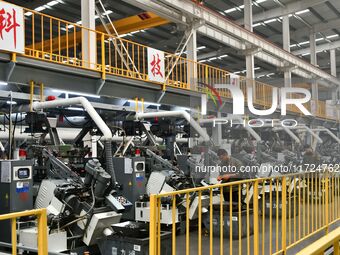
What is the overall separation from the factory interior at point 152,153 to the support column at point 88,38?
1.2 inches

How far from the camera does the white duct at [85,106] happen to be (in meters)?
6.75

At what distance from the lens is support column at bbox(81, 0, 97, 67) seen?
8961 mm

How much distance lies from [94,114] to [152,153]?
2.67 m

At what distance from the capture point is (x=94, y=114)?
6.97m

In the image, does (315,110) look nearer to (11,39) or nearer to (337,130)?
(337,130)

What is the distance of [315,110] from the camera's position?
53.5 feet

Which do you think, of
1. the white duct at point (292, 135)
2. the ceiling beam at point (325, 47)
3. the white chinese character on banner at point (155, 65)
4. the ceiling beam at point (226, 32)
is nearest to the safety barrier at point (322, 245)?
the white chinese character on banner at point (155, 65)

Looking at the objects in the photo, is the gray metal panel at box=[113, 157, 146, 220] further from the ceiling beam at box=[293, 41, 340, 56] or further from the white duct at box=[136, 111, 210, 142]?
the ceiling beam at box=[293, 41, 340, 56]

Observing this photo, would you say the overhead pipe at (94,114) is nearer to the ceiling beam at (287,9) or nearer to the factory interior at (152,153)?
the factory interior at (152,153)

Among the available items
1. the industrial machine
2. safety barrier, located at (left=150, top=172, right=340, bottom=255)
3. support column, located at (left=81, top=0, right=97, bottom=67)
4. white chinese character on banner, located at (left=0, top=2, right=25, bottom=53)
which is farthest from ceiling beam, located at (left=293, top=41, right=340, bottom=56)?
the industrial machine

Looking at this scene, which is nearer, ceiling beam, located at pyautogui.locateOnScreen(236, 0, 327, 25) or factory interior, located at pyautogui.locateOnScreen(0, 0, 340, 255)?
factory interior, located at pyautogui.locateOnScreen(0, 0, 340, 255)

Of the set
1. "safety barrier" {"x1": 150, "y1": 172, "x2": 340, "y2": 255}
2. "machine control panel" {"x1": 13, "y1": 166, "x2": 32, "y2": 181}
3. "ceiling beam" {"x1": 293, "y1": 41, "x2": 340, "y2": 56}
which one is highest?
"ceiling beam" {"x1": 293, "y1": 41, "x2": 340, "y2": 56}

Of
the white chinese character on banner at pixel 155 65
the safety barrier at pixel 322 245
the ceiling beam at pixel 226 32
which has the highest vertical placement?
the ceiling beam at pixel 226 32

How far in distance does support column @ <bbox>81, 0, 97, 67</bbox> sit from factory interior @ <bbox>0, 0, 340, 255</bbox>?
0.10 ft
